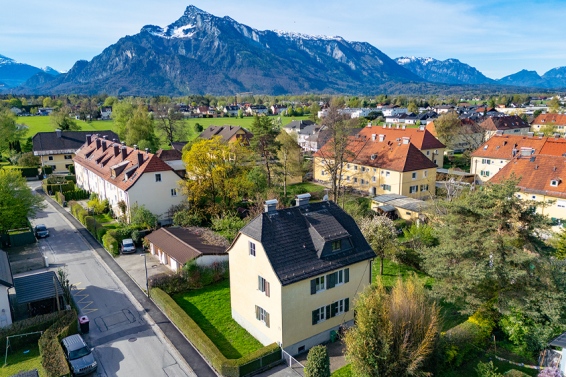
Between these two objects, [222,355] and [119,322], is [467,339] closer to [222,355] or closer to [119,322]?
[222,355]

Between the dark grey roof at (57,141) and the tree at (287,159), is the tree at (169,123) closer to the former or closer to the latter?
the dark grey roof at (57,141)

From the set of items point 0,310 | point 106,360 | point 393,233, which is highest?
point 393,233

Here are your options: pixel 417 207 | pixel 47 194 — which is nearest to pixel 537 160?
pixel 417 207

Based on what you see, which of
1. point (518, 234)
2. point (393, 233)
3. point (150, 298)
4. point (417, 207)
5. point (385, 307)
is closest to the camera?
point (385, 307)

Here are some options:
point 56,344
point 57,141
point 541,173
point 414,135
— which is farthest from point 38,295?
point 414,135

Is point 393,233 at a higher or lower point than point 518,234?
lower

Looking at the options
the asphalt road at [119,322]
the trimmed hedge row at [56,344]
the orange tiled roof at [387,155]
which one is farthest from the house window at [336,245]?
the orange tiled roof at [387,155]

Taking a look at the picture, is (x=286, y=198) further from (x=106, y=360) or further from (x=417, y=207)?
(x=106, y=360)
